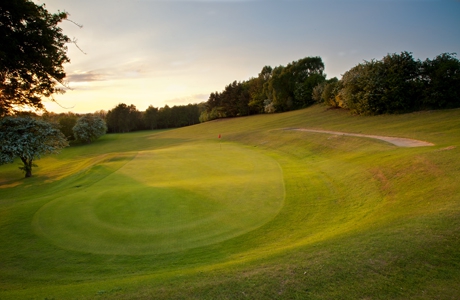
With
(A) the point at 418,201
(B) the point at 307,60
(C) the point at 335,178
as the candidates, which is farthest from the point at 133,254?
(B) the point at 307,60

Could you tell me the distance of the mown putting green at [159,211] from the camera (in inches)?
366

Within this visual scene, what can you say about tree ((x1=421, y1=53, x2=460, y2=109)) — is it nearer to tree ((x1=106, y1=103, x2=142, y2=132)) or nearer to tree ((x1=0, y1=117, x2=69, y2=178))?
tree ((x1=0, y1=117, x2=69, y2=178))

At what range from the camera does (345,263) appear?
559 centimetres

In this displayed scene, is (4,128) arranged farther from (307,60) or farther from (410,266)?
(307,60)

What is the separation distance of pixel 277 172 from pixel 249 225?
9.05m

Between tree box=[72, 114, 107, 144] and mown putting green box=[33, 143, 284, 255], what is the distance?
2140 inches

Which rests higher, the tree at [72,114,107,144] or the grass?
the tree at [72,114,107,144]

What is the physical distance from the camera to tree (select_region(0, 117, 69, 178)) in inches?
1115

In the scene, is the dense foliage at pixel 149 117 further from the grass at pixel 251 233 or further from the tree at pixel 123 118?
the grass at pixel 251 233

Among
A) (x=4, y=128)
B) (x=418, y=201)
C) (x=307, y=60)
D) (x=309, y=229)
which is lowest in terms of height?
(x=309, y=229)

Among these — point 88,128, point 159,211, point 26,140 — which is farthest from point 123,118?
point 159,211

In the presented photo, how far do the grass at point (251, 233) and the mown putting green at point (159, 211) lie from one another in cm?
7

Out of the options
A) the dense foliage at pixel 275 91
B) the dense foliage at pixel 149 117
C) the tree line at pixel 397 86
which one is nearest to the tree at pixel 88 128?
the dense foliage at pixel 149 117

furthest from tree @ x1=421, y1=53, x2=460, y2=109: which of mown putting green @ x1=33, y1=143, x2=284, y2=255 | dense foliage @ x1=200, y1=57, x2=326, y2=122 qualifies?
dense foliage @ x1=200, y1=57, x2=326, y2=122
